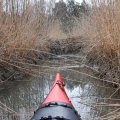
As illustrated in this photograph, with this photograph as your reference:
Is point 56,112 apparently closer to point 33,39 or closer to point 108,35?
point 108,35

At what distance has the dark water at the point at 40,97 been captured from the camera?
3.14 m

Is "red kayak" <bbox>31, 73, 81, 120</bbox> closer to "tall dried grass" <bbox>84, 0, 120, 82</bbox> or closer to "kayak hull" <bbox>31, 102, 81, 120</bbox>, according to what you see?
"kayak hull" <bbox>31, 102, 81, 120</bbox>

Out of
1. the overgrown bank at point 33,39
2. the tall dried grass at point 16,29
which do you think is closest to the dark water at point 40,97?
the overgrown bank at point 33,39

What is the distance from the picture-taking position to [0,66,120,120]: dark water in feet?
10.3

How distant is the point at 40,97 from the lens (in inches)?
160

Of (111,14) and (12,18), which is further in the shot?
(12,18)

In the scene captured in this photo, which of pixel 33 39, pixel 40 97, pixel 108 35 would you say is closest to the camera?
pixel 108 35

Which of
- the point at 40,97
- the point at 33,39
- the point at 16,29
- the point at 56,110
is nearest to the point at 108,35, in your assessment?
the point at 40,97

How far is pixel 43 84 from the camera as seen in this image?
5.15 meters

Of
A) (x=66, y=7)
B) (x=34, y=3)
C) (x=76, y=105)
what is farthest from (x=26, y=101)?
(x=66, y=7)

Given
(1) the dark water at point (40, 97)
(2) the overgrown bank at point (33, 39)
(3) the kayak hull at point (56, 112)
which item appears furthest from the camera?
(2) the overgrown bank at point (33, 39)

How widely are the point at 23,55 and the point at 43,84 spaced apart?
0.62m

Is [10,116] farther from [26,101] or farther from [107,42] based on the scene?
[107,42]

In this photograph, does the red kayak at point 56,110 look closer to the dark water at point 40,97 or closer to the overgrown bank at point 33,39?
the dark water at point 40,97
